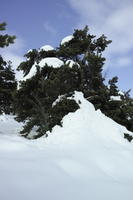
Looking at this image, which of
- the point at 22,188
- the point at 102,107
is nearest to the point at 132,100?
the point at 102,107

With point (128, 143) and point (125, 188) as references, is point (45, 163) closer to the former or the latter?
point (125, 188)

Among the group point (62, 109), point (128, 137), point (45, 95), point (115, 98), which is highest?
point (115, 98)

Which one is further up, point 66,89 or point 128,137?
point 66,89

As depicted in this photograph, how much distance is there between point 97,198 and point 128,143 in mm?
5223

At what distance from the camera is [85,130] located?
388 inches

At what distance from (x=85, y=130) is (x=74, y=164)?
322 cm

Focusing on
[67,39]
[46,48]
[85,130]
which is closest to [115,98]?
[46,48]

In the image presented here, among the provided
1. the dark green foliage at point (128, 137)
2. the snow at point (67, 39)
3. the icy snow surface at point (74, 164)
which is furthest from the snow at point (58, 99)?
the snow at point (67, 39)

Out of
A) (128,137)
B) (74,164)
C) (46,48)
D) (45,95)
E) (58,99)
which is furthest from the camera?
(46,48)

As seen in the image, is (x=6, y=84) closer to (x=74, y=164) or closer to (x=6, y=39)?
(x=6, y=39)

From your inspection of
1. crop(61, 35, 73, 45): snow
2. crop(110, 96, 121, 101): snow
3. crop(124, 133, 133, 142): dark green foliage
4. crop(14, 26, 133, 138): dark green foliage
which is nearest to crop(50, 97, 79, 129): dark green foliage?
crop(14, 26, 133, 138): dark green foliage

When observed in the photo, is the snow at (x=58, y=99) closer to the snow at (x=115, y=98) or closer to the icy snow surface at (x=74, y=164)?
the icy snow surface at (x=74, y=164)

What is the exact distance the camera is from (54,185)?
5.27 metres

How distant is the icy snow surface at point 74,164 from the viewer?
16.4 feet
